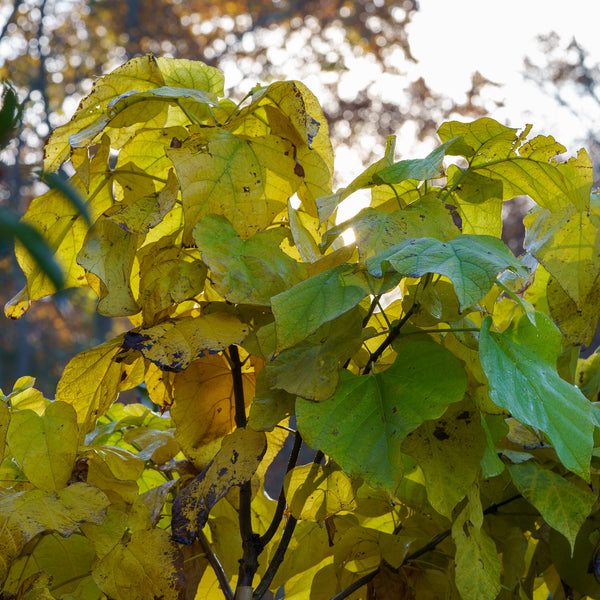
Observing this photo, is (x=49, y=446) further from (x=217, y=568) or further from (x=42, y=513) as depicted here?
(x=217, y=568)

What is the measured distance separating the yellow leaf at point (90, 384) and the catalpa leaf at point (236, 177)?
0.13 meters

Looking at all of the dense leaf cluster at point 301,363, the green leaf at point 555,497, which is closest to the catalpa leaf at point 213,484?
the dense leaf cluster at point 301,363

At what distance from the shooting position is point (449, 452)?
449 millimetres

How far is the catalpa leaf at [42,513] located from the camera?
45cm

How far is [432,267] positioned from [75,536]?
41 centimetres

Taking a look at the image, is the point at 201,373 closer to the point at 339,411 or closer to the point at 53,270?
the point at 339,411

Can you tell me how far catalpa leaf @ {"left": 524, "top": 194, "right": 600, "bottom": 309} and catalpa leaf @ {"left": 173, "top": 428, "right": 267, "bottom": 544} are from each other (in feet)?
0.90

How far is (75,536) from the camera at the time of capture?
579 mm

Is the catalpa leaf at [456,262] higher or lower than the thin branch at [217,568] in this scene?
higher

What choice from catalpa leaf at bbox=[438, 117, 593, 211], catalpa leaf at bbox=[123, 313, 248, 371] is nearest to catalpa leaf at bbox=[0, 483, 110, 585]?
catalpa leaf at bbox=[123, 313, 248, 371]

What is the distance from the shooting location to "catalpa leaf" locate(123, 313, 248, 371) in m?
0.42

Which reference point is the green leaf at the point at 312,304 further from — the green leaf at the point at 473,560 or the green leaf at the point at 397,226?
the green leaf at the point at 473,560

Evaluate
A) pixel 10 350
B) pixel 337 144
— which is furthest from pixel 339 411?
pixel 10 350

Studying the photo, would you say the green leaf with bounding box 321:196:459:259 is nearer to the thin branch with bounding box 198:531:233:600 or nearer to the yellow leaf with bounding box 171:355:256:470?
the yellow leaf with bounding box 171:355:256:470
